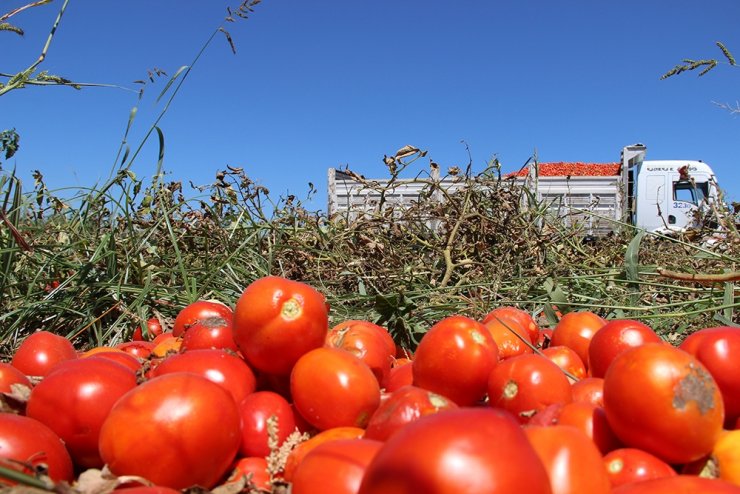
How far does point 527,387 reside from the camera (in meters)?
1.25

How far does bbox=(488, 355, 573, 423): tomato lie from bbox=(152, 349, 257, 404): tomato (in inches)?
23.5

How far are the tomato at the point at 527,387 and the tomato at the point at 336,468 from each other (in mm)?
447

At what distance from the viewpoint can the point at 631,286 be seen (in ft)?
10.7

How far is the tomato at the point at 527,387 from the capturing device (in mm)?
1247

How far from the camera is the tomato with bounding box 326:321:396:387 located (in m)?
1.56

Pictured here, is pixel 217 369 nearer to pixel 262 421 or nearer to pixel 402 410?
pixel 262 421

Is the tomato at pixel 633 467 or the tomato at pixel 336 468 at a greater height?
the tomato at pixel 336 468

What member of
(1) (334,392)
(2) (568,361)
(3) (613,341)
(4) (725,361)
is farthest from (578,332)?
(1) (334,392)

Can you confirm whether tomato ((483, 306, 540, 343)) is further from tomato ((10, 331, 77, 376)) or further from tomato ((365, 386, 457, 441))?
tomato ((10, 331, 77, 376))

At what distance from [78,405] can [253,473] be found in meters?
0.40

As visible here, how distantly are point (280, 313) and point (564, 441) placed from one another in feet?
2.40

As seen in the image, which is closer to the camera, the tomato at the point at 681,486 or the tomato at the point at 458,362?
the tomato at the point at 681,486

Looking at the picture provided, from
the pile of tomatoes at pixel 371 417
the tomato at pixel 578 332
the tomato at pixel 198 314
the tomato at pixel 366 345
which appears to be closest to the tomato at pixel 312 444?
the pile of tomatoes at pixel 371 417

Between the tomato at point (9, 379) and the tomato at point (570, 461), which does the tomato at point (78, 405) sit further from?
the tomato at point (570, 461)
